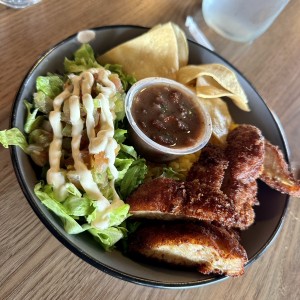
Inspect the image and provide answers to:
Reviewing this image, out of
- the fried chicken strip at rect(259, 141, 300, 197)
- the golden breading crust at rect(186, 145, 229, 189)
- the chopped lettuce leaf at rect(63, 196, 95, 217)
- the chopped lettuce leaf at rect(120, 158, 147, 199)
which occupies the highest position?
the chopped lettuce leaf at rect(63, 196, 95, 217)

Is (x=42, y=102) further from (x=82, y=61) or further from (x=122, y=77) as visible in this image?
(x=122, y=77)

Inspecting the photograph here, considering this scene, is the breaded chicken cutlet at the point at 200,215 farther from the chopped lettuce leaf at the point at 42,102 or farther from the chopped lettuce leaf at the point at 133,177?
the chopped lettuce leaf at the point at 42,102

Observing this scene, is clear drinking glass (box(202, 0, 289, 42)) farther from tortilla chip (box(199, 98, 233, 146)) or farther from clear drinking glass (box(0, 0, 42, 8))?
clear drinking glass (box(0, 0, 42, 8))

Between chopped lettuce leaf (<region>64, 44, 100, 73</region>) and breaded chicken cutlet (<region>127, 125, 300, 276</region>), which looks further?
chopped lettuce leaf (<region>64, 44, 100, 73</region>)

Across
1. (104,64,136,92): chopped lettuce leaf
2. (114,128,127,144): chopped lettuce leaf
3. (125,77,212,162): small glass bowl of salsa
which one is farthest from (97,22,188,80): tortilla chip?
(114,128,127,144): chopped lettuce leaf

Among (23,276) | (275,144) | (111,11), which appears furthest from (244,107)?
(23,276)

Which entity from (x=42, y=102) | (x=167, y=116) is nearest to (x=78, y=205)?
(x=42, y=102)

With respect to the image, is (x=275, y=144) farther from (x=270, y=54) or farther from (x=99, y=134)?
(x=99, y=134)
